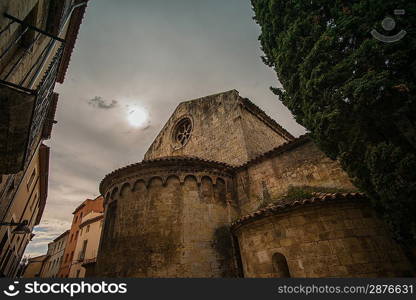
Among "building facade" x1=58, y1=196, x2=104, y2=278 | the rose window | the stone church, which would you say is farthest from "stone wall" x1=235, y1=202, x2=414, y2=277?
"building facade" x1=58, y1=196, x2=104, y2=278

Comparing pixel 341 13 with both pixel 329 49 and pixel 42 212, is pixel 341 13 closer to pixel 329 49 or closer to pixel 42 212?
pixel 329 49

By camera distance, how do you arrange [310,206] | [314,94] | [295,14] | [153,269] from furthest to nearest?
1. [153,269]
2. [295,14]
3. [310,206]
4. [314,94]

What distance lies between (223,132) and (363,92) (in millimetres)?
8733

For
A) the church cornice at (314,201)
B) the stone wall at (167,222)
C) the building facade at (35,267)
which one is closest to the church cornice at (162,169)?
the stone wall at (167,222)

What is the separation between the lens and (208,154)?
12.9 metres

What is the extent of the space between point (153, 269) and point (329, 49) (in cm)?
818

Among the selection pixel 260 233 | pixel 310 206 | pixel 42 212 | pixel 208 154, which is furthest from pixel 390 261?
pixel 42 212

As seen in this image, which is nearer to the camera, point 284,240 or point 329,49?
point 329,49

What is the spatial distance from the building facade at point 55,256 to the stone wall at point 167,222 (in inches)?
1122

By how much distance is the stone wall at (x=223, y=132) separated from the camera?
11.6 meters

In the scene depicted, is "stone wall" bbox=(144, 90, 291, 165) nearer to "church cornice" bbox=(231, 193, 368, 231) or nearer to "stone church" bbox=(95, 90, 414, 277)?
"stone church" bbox=(95, 90, 414, 277)

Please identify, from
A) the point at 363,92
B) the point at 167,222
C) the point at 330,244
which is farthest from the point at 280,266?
the point at 363,92

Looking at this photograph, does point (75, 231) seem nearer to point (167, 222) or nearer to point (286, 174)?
point (167, 222)

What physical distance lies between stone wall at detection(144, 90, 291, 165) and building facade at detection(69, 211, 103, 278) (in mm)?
13968
